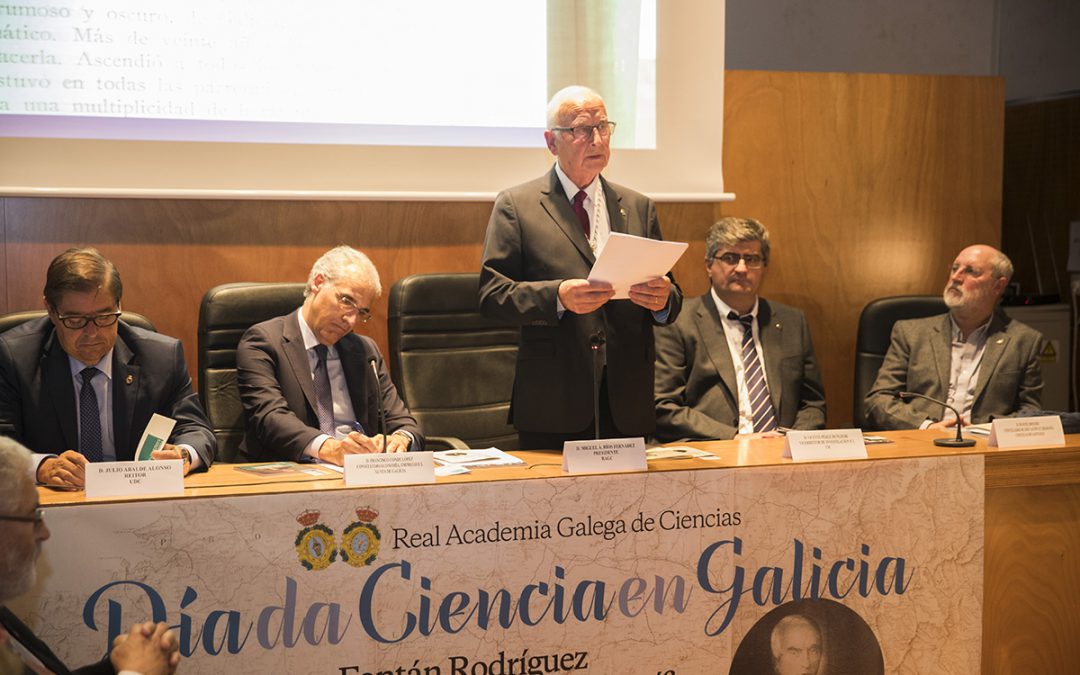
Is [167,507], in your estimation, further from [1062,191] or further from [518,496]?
[1062,191]

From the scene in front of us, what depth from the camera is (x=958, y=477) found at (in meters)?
2.40

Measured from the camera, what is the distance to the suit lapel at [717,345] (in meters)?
3.39

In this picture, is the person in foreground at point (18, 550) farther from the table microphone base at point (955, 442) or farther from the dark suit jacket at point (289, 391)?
the table microphone base at point (955, 442)

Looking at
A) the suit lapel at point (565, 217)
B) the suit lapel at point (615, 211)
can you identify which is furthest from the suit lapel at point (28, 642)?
the suit lapel at point (615, 211)

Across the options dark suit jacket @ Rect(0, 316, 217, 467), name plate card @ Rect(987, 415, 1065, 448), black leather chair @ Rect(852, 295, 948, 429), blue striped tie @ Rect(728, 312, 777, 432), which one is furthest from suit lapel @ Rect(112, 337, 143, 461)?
black leather chair @ Rect(852, 295, 948, 429)

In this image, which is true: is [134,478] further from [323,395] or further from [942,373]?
[942,373]

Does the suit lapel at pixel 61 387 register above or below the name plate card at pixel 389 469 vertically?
above

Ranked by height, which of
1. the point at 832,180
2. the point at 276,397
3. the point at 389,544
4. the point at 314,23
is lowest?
the point at 389,544

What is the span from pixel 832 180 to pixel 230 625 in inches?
121

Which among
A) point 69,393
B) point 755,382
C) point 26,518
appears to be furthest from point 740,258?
point 26,518

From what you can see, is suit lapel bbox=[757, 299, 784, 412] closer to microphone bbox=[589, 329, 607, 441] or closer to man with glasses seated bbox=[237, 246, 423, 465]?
microphone bbox=[589, 329, 607, 441]

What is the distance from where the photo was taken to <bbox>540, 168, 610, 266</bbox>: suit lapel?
8.49 feet

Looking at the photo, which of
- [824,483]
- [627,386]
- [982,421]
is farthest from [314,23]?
[982,421]

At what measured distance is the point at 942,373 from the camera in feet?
11.7
